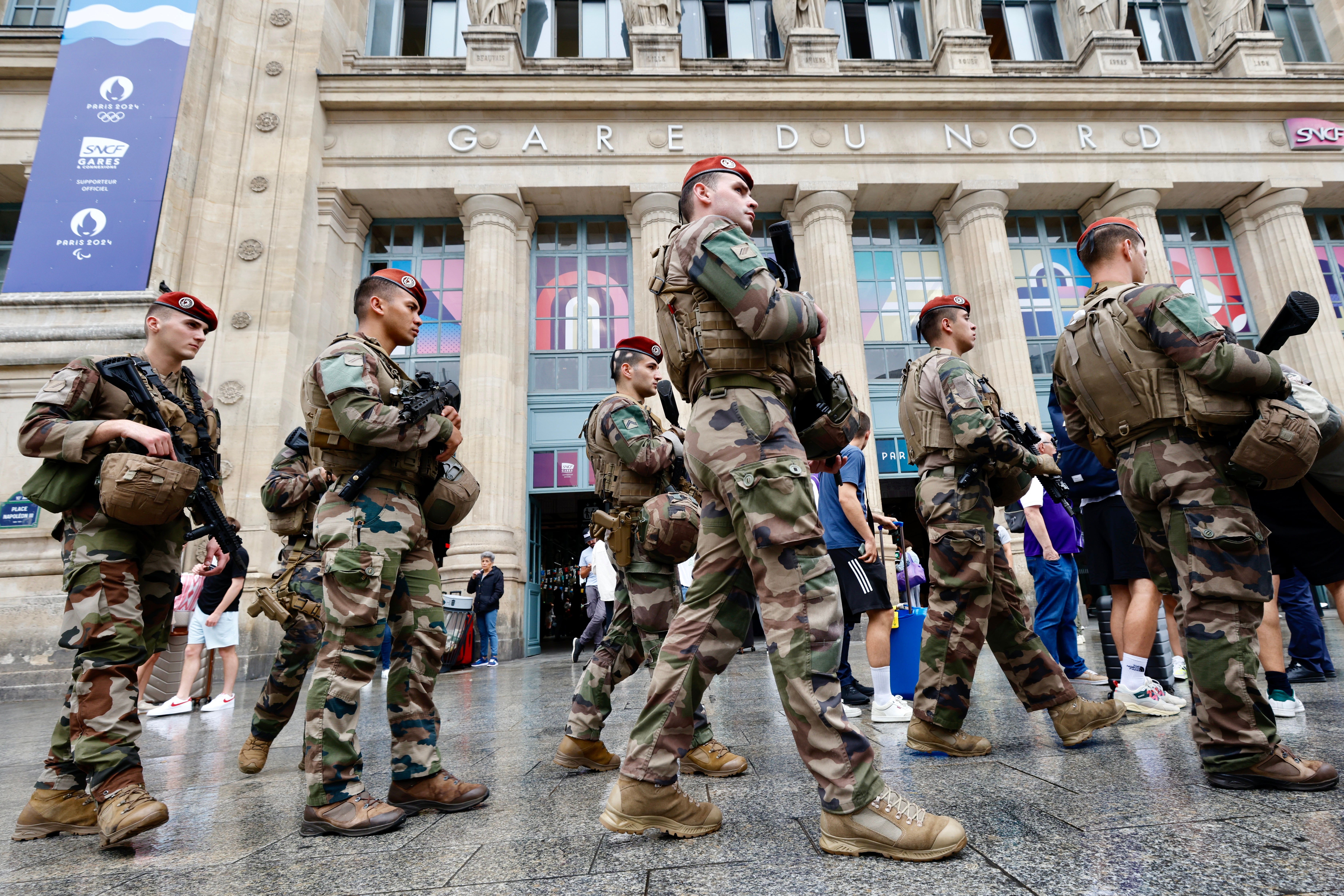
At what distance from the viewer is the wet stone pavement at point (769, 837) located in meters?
1.79

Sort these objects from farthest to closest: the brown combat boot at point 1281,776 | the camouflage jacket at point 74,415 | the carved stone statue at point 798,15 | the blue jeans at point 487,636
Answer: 1. the carved stone statue at point 798,15
2. the blue jeans at point 487,636
3. the camouflage jacket at point 74,415
4. the brown combat boot at point 1281,776

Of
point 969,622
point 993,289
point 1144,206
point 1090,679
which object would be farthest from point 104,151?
point 1144,206

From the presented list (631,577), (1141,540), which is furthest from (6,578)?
(1141,540)

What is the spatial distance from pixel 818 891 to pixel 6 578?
13.2 meters

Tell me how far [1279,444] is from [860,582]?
8.52 ft

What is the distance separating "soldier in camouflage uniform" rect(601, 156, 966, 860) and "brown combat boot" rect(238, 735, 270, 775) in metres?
2.60

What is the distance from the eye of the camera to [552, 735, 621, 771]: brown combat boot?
11.2 ft

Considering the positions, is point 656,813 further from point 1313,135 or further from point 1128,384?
point 1313,135

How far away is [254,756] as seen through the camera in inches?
152

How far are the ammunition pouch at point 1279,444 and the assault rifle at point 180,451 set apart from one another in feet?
13.8

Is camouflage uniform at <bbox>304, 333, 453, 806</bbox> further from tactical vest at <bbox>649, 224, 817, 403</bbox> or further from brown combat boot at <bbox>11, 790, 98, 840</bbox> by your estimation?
tactical vest at <bbox>649, 224, 817, 403</bbox>

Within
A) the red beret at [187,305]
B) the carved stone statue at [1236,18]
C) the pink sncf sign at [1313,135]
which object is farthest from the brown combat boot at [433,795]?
the carved stone statue at [1236,18]

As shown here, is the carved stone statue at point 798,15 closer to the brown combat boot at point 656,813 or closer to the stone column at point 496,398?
the stone column at point 496,398

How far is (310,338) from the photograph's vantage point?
13.9 meters
